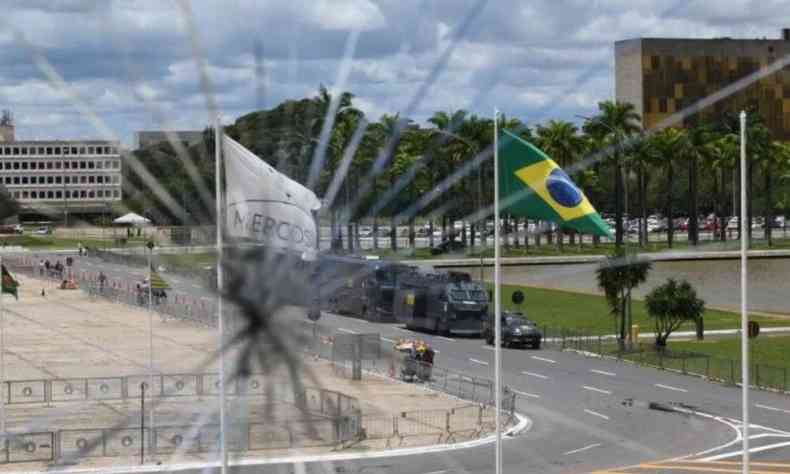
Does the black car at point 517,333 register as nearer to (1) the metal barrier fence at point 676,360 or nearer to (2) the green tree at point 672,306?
(1) the metal barrier fence at point 676,360

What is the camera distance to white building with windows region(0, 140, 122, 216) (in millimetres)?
12805

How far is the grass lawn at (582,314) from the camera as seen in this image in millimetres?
81250

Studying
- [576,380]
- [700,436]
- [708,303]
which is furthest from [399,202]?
[708,303]

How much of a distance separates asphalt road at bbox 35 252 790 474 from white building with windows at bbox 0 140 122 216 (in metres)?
16.3

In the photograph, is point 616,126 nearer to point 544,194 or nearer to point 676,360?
point 544,194

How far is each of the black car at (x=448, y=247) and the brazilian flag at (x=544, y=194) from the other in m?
0.97

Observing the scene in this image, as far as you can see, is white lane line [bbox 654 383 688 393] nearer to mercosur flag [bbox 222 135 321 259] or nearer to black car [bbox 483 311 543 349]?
black car [bbox 483 311 543 349]

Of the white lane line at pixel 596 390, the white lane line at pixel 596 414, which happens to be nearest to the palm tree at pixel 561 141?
the white lane line at pixel 596 414

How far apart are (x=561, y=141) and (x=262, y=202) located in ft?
Answer: 37.0

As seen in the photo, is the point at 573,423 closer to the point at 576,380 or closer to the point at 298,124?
the point at 576,380

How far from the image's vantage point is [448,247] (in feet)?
58.0

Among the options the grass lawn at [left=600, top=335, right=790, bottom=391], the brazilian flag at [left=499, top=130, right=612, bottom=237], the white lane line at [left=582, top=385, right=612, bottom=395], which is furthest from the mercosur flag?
the grass lawn at [left=600, top=335, right=790, bottom=391]

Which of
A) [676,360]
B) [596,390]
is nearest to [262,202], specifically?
[596,390]

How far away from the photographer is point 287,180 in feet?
39.8
